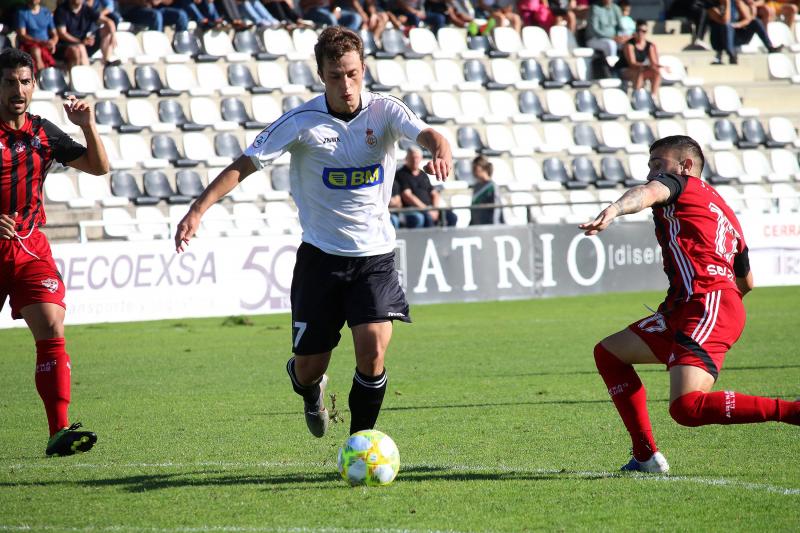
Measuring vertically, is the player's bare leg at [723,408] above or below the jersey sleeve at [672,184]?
below

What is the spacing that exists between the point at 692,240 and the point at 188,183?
15.0 meters

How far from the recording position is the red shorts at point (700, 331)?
5.61 m

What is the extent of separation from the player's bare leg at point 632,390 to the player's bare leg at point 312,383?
154 cm

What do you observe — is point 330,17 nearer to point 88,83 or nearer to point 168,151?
point 168,151

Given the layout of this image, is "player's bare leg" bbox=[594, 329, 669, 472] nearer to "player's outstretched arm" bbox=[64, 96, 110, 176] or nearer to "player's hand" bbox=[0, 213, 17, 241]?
"player's outstretched arm" bbox=[64, 96, 110, 176]

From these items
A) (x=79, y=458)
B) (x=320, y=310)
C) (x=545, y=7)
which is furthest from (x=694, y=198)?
(x=545, y=7)

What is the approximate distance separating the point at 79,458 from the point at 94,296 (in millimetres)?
9644

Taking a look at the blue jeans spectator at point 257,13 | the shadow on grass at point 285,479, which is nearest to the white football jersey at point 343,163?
the shadow on grass at point 285,479

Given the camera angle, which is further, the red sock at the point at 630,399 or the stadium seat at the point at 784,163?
the stadium seat at the point at 784,163

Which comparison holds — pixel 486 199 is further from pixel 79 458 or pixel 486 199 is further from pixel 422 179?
pixel 79 458

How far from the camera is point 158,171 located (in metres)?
19.8

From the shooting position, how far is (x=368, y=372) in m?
6.27

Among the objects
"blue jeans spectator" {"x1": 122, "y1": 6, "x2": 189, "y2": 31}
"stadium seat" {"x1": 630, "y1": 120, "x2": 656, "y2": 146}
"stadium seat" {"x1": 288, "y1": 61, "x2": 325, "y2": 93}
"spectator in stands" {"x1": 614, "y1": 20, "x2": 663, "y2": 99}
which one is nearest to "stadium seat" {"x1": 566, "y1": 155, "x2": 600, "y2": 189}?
"stadium seat" {"x1": 630, "y1": 120, "x2": 656, "y2": 146}

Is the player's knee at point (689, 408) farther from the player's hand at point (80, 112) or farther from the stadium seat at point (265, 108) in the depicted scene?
A: the stadium seat at point (265, 108)
